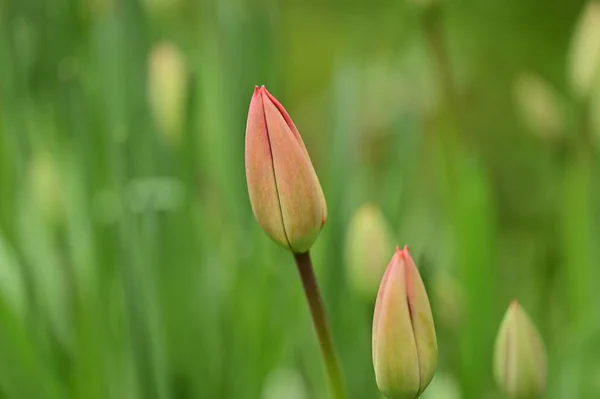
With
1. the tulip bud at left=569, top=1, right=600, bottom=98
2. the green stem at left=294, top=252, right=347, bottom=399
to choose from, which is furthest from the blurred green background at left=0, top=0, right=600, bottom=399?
the green stem at left=294, top=252, right=347, bottom=399

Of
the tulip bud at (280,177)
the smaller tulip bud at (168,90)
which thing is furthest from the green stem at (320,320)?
the smaller tulip bud at (168,90)

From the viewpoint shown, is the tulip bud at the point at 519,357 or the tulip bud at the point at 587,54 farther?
the tulip bud at the point at 587,54

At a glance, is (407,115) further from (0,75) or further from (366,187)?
(0,75)

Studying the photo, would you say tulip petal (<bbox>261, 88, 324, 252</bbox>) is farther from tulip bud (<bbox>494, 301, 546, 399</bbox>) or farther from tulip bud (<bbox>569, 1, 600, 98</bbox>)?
tulip bud (<bbox>569, 1, 600, 98</bbox>)

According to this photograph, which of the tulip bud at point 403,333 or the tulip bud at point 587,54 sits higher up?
the tulip bud at point 587,54

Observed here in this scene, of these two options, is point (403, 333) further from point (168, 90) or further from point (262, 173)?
point (168, 90)

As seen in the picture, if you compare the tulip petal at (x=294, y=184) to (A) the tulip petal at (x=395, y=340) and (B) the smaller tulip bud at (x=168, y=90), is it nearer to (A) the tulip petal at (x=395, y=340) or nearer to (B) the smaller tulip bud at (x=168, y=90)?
(A) the tulip petal at (x=395, y=340)
